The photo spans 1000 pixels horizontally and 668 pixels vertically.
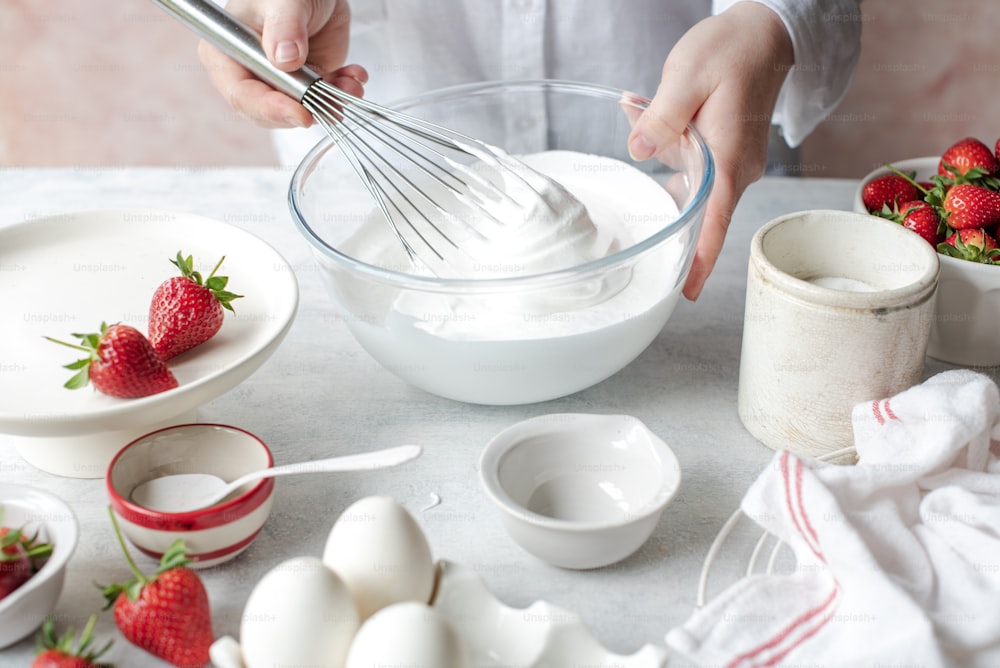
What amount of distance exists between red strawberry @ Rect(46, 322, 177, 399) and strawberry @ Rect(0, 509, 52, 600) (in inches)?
5.0

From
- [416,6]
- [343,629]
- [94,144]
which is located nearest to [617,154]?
[416,6]

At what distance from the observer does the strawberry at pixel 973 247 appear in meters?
0.90

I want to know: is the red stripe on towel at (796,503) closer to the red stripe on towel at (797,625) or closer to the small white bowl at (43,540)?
the red stripe on towel at (797,625)

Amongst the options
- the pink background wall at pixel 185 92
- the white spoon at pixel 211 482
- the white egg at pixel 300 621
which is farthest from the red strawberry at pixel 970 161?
the pink background wall at pixel 185 92

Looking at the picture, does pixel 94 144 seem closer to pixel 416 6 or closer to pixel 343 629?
pixel 416 6

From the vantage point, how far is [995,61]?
196 cm

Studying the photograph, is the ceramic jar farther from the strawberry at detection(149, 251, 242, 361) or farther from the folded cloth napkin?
the strawberry at detection(149, 251, 242, 361)

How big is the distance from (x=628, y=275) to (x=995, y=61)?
1.52m

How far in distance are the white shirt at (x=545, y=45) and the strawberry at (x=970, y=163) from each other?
232 mm

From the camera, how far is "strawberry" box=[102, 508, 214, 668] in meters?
0.63

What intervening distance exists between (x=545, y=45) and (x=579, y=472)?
69cm

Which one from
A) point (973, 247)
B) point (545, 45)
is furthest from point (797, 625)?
point (545, 45)

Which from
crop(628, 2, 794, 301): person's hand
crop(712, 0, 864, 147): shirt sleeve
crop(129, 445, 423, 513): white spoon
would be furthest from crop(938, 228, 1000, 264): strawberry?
crop(129, 445, 423, 513): white spoon

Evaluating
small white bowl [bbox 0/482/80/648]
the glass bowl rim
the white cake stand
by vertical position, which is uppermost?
the glass bowl rim
